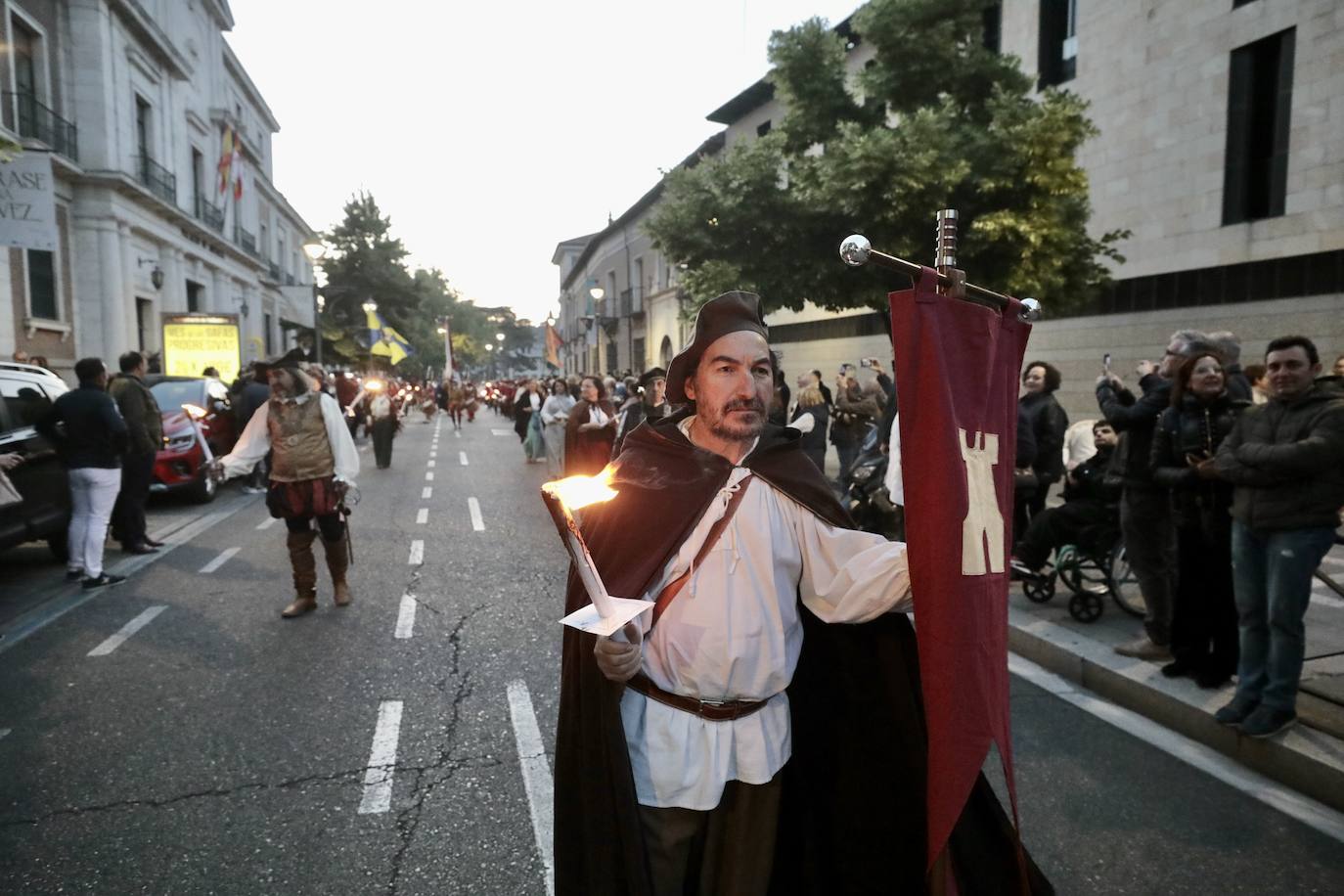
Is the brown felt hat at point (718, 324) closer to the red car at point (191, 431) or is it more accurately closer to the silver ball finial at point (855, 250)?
the silver ball finial at point (855, 250)

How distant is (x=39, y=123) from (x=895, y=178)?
21.0m

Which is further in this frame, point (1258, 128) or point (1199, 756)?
Answer: point (1258, 128)

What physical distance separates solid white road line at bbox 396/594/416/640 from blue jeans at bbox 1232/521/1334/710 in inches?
197

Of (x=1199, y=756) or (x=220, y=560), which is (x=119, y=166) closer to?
(x=220, y=560)

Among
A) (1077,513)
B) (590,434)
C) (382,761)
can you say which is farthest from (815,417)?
(382,761)

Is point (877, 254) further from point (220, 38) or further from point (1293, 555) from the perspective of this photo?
point (220, 38)

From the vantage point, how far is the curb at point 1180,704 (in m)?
3.76

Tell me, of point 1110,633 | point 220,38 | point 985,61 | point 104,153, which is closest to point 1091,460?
point 1110,633

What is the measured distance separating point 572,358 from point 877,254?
68347 mm

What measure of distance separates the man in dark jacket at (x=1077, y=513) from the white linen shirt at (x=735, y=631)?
15.4 feet

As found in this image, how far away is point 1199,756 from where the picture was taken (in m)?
4.15

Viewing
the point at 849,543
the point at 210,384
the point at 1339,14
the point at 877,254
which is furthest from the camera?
the point at 210,384

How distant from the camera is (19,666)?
17.8ft

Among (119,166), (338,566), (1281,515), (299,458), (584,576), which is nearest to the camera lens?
(584,576)
